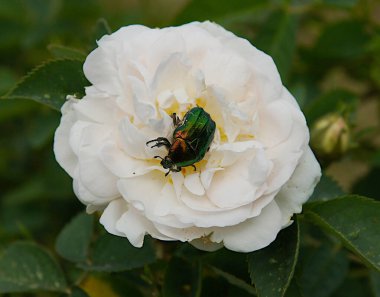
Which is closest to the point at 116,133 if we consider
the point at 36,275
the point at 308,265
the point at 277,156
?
the point at 277,156

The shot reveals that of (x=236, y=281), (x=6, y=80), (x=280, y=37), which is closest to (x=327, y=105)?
(x=280, y=37)

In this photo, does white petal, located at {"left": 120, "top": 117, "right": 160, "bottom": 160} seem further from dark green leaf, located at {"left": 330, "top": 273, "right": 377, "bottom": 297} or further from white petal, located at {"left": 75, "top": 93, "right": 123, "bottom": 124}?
dark green leaf, located at {"left": 330, "top": 273, "right": 377, "bottom": 297}

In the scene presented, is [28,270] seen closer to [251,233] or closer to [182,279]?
[182,279]

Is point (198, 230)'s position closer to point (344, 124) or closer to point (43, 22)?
point (344, 124)

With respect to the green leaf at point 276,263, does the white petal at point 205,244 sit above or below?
above

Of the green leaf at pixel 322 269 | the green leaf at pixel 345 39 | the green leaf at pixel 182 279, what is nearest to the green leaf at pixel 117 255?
the green leaf at pixel 182 279

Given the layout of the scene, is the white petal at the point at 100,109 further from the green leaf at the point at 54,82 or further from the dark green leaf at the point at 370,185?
the dark green leaf at the point at 370,185
